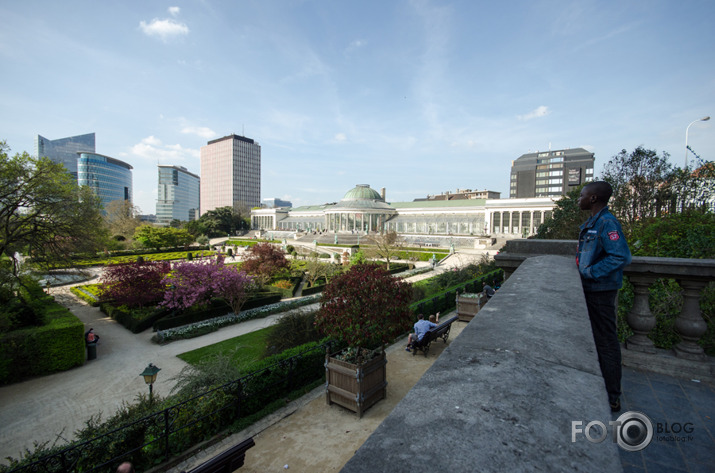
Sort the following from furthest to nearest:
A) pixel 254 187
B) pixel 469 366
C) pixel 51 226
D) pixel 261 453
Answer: pixel 254 187 → pixel 51 226 → pixel 261 453 → pixel 469 366

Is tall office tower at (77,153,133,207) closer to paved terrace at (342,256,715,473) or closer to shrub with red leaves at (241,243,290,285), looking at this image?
shrub with red leaves at (241,243,290,285)

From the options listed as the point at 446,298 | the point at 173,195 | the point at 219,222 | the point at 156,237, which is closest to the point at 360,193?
the point at 219,222

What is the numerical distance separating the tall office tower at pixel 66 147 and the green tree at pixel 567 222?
554ft

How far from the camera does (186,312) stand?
1614 cm

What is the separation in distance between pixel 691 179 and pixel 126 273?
2869 centimetres

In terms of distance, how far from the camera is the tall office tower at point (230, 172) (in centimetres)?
12569

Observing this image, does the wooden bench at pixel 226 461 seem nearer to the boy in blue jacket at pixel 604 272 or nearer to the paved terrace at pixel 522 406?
the paved terrace at pixel 522 406

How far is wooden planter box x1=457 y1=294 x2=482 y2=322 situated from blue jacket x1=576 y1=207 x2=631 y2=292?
9.12 metres

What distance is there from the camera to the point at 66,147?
5635 inches

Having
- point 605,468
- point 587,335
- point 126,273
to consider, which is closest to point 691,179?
point 587,335

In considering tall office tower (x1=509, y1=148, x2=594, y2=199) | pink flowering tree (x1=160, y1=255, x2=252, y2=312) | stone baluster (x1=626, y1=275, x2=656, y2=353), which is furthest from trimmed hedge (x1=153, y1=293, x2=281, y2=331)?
tall office tower (x1=509, y1=148, x2=594, y2=199)

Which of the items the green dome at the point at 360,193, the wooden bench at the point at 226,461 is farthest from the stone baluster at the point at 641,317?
the green dome at the point at 360,193

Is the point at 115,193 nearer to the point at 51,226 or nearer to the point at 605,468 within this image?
the point at 51,226

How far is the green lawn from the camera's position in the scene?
11.0 metres
